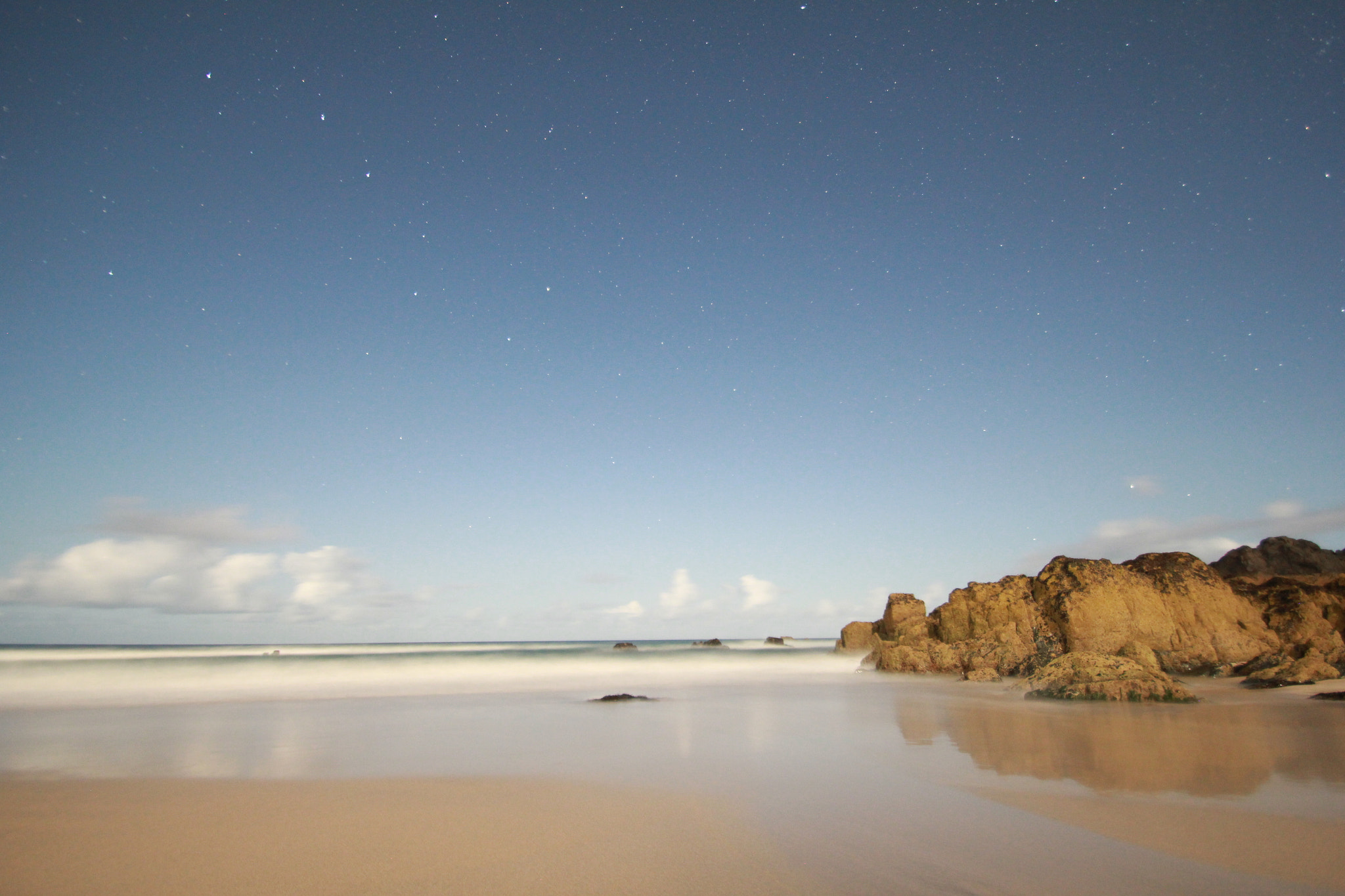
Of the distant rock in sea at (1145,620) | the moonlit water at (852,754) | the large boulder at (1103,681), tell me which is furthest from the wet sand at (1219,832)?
the distant rock in sea at (1145,620)

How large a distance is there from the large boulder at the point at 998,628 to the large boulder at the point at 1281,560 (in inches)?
484

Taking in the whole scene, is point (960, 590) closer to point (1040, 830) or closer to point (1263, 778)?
point (1263, 778)

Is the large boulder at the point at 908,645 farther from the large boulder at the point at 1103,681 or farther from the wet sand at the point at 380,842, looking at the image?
the wet sand at the point at 380,842

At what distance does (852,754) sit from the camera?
8.23 m

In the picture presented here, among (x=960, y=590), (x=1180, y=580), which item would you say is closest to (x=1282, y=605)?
(x=1180, y=580)

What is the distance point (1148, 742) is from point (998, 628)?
1385cm

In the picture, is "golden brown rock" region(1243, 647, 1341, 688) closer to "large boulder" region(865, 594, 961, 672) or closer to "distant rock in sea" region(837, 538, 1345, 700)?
"distant rock in sea" region(837, 538, 1345, 700)

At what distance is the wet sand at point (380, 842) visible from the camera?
164 inches

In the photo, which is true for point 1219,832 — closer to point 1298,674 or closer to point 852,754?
point 852,754

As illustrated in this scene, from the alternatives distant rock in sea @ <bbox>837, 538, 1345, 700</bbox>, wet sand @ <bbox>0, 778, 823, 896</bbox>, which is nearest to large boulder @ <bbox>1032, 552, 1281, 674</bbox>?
distant rock in sea @ <bbox>837, 538, 1345, 700</bbox>

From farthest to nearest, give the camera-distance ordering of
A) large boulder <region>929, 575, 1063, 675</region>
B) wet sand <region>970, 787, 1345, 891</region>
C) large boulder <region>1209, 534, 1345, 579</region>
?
large boulder <region>1209, 534, 1345, 579</region> → large boulder <region>929, 575, 1063, 675</region> → wet sand <region>970, 787, 1345, 891</region>

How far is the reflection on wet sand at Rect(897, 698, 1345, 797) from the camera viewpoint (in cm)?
655

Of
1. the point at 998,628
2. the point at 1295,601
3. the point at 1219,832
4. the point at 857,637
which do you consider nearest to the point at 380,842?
the point at 1219,832

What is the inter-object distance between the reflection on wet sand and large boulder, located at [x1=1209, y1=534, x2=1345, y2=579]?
21.9 meters
